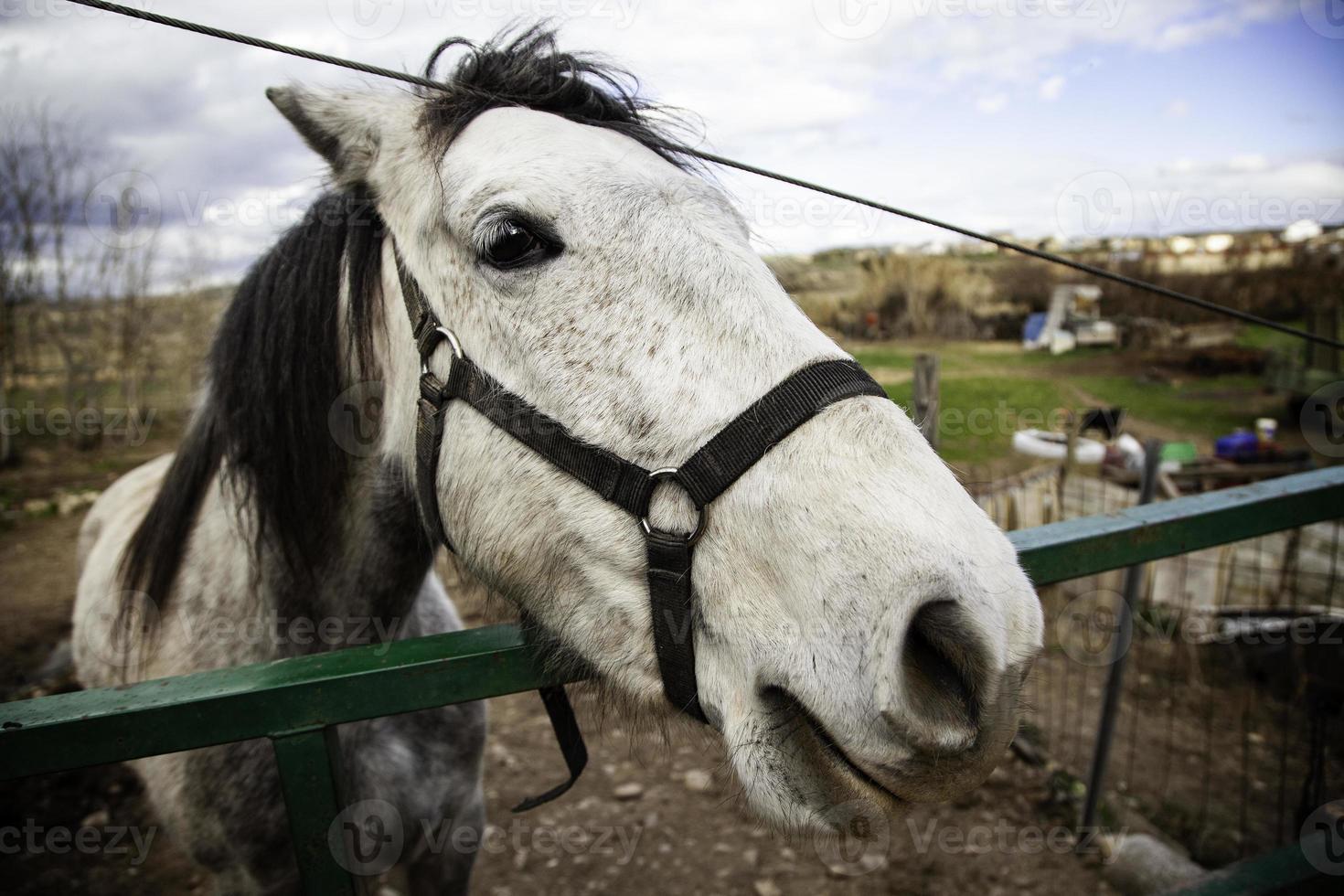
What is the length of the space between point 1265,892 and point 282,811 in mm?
2681

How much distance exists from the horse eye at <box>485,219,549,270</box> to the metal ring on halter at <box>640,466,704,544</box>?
0.54 meters

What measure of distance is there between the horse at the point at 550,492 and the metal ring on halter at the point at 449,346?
25mm

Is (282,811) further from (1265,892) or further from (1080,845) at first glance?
(1080,845)

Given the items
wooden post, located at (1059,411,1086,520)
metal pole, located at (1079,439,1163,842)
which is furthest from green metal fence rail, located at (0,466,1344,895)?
wooden post, located at (1059,411,1086,520)

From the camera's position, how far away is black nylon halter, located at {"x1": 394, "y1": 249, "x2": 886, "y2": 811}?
119 centimetres

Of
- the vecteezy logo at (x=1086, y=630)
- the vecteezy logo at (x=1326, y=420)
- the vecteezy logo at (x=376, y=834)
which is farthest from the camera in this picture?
the vecteezy logo at (x=1326, y=420)

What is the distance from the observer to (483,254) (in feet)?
4.79

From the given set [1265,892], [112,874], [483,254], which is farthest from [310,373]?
[112,874]

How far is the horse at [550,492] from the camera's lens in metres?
1.04

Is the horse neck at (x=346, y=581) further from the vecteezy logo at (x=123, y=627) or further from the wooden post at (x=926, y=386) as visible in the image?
the wooden post at (x=926, y=386)

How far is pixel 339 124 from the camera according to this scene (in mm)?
1721

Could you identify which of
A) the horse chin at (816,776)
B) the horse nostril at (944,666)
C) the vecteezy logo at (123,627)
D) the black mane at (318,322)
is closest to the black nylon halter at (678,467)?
the horse chin at (816,776)

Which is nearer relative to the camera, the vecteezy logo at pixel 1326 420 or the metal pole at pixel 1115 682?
the metal pole at pixel 1115 682

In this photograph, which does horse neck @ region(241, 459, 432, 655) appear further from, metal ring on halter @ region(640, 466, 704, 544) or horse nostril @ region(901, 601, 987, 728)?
horse nostril @ region(901, 601, 987, 728)
